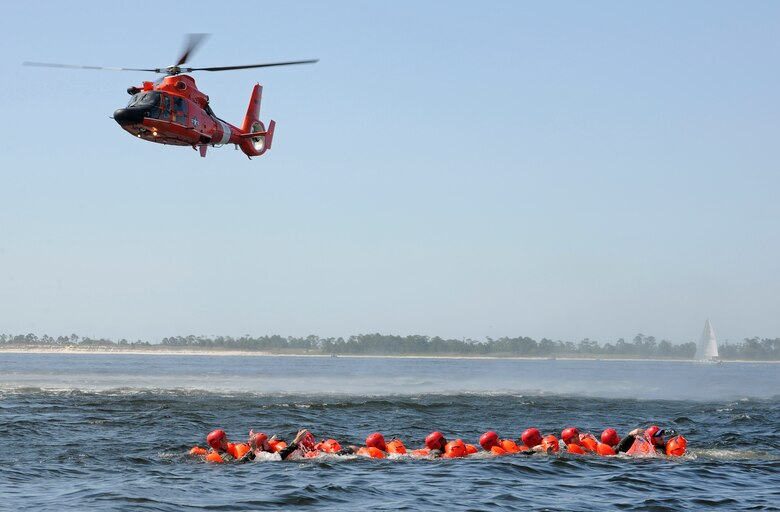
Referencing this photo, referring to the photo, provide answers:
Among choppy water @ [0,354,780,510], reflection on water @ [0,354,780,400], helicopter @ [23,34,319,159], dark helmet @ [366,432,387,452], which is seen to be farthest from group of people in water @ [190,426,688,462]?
reflection on water @ [0,354,780,400]

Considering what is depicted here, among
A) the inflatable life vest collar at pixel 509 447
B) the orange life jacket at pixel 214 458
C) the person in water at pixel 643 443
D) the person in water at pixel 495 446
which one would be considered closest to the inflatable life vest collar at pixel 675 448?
the person in water at pixel 643 443

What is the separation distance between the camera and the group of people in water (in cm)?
2403

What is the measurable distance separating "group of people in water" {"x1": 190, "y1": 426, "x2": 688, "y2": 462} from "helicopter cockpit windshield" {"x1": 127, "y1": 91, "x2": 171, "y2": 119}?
45.1 ft

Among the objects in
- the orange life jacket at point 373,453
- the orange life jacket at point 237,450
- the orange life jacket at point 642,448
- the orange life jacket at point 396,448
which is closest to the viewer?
the orange life jacket at point 237,450

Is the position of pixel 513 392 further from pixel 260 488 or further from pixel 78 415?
pixel 260 488

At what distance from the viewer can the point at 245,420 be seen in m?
35.9

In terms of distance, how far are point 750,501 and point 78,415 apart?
85.3 feet

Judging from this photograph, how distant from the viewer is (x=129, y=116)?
33125 mm

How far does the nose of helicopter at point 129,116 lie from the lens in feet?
109

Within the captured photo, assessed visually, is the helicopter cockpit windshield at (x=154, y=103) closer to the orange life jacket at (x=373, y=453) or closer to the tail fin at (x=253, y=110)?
the tail fin at (x=253, y=110)

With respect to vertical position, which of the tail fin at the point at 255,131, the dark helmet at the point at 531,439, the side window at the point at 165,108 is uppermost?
the tail fin at the point at 255,131

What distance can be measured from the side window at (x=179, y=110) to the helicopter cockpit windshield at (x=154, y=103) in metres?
0.32

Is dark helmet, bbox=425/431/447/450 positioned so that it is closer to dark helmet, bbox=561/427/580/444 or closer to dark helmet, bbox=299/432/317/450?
dark helmet, bbox=299/432/317/450

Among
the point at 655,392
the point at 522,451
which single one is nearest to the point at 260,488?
the point at 522,451
